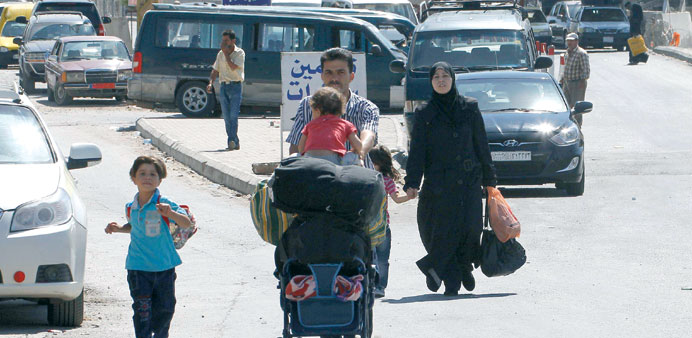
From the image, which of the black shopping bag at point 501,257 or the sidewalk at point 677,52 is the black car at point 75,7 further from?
the black shopping bag at point 501,257

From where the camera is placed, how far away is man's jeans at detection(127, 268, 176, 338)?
638 cm

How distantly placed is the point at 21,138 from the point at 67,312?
53.8 inches

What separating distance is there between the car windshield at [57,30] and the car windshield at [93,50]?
227 inches

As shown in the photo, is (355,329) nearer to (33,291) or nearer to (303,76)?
(33,291)

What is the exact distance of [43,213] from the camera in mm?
7141

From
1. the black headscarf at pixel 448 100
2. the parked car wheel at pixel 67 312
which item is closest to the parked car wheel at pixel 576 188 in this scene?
the black headscarf at pixel 448 100

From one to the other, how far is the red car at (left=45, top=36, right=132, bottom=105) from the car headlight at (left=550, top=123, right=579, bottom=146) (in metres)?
14.9

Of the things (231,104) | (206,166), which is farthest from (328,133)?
(231,104)

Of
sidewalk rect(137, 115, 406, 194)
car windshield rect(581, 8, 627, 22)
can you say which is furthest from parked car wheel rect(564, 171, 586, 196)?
car windshield rect(581, 8, 627, 22)

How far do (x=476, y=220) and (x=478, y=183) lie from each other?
0.27m

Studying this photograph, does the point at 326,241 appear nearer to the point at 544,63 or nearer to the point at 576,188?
the point at 576,188

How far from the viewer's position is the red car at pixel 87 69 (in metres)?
27.2

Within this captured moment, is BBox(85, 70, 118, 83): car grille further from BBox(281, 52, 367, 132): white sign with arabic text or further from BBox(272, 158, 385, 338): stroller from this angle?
BBox(272, 158, 385, 338): stroller

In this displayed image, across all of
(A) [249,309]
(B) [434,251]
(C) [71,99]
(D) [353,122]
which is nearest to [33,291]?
(A) [249,309]
